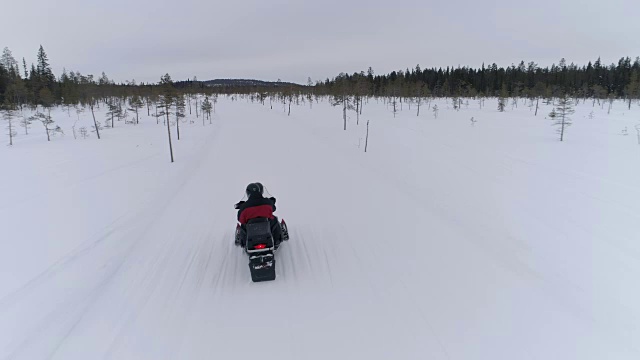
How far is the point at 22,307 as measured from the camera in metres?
5.62

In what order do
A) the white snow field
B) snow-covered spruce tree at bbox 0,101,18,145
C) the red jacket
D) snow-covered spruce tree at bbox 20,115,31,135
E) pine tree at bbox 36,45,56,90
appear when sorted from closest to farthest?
1. the white snow field
2. the red jacket
3. snow-covered spruce tree at bbox 0,101,18,145
4. snow-covered spruce tree at bbox 20,115,31,135
5. pine tree at bbox 36,45,56,90

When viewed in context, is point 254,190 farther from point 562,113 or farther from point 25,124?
point 25,124

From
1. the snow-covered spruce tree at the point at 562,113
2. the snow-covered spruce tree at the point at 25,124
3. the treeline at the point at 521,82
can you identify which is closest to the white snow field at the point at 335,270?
the snow-covered spruce tree at the point at 562,113

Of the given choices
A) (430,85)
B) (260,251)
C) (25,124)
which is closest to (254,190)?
(260,251)

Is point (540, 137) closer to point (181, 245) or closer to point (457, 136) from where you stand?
point (457, 136)

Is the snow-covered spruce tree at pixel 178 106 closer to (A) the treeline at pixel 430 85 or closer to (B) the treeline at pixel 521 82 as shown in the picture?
(A) the treeline at pixel 430 85

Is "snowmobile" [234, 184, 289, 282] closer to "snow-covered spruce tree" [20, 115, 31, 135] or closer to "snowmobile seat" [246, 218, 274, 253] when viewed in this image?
"snowmobile seat" [246, 218, 274, 253]

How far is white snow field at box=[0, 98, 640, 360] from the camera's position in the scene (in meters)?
4.79

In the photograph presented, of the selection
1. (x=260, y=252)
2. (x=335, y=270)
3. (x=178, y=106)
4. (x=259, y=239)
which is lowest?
(x=335, y=270)

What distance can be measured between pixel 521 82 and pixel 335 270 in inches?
4165

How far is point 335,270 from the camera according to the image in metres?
6.90

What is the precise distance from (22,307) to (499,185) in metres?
16.3

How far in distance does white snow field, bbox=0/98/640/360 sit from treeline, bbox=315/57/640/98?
6050 centimetres

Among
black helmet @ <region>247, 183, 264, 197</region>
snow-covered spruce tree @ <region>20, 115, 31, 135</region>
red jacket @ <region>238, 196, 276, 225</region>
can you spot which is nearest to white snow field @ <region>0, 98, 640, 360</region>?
red jacket @ <region>238, 196, 276, 225</region>
